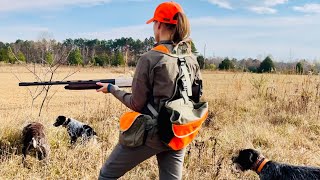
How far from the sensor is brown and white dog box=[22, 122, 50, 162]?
17.0 ft

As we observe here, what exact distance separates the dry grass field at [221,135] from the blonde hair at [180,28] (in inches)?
89.0

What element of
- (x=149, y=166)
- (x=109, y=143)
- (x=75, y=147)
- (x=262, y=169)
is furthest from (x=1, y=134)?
(x=262, y=169)

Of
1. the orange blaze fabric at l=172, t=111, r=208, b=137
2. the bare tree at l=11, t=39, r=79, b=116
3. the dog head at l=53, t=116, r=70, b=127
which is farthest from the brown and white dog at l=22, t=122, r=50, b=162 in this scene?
the orange blaze fabric at l=172, t=111, r=208, b=137

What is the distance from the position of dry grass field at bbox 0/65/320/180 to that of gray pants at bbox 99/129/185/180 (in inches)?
58.3

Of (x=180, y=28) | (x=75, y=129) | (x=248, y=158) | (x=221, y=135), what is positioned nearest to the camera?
(x=180, y=28)

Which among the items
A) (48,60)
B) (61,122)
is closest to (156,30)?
(61,122)

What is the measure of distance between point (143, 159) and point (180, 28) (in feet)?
3.72

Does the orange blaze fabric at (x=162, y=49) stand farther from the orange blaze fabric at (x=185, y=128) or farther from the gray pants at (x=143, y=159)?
the gray pants at (x=143, y=159)

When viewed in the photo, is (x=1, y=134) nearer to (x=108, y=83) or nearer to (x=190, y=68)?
(x=108, y=83)

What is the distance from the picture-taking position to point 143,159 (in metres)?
3.20

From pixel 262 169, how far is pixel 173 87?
83.9 inches

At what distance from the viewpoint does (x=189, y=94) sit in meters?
3.16

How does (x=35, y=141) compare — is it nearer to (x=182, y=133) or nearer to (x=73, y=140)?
(x=73, y=140)

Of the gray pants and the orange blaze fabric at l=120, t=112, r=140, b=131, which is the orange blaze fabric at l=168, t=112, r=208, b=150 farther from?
the orange blaze fabric at l=120, t=112, r=140, b=131
